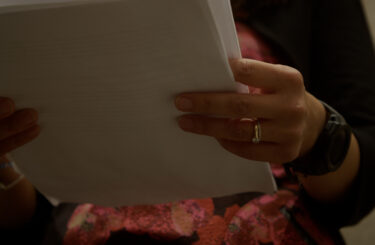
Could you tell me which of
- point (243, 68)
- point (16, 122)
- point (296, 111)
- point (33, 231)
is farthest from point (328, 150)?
point (33, 231)

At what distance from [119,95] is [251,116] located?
17cm

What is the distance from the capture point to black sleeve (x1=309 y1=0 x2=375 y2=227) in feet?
1.70

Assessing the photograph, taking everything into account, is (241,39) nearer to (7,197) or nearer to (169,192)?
(169,192)

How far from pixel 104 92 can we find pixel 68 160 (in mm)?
201

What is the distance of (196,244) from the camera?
1.60ft

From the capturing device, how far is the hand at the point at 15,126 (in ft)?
1.23

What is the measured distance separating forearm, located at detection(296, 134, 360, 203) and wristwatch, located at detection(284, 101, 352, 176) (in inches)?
1.4

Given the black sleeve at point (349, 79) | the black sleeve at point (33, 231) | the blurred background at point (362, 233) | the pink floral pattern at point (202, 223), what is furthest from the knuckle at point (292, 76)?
the blurred background at point (362, 233)

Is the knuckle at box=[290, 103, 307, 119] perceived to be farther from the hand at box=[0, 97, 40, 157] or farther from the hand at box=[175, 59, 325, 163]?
the hand at box=[0, 97, 40, 157]

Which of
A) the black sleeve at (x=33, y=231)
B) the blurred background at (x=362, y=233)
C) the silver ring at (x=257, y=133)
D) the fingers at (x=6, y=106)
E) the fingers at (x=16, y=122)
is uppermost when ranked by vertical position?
the fingers at (x=6, y=106)

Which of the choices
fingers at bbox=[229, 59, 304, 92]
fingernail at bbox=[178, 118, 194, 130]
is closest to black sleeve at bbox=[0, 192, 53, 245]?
fingernail at bbox=[178, 118, 194, 130]

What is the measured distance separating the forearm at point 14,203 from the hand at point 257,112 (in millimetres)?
445

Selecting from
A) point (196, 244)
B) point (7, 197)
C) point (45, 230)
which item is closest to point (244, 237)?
point (196, 244)

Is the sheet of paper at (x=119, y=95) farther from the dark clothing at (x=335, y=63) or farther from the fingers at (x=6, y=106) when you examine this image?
the dark clothing at (x=335, y=63)
